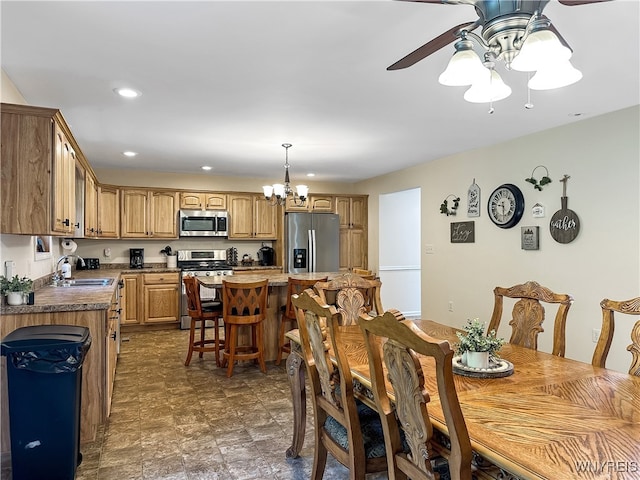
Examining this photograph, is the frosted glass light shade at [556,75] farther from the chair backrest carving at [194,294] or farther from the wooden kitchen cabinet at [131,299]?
the wooden kitchen cabinet at [131,299]

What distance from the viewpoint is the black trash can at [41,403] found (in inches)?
88.9

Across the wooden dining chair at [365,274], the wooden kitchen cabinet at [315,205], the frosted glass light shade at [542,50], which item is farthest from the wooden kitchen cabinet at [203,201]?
the frosted glass light shade at [542,50]

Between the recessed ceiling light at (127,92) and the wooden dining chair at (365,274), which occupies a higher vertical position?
the recessed ceiling light at (127,92)

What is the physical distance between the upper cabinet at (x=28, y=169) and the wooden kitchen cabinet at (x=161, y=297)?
374cm

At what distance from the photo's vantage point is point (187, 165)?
20.1ft

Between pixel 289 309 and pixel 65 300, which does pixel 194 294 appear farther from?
pixel 65 300

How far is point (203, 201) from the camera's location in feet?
22.5

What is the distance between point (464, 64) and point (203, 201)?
5720mm

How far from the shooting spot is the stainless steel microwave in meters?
6.75

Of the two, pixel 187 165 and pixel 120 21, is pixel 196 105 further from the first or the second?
pixel 187 165

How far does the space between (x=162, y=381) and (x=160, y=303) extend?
8.42ft

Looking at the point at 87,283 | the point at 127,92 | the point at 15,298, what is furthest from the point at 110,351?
the point at 127,92

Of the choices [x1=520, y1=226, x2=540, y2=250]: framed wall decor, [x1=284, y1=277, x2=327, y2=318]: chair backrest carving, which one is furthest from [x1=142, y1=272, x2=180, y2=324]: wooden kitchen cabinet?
[x1=520, y1=226, x2=540, y2=250]: framed wall decor

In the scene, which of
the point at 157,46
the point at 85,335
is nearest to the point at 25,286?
the point at 85,335
